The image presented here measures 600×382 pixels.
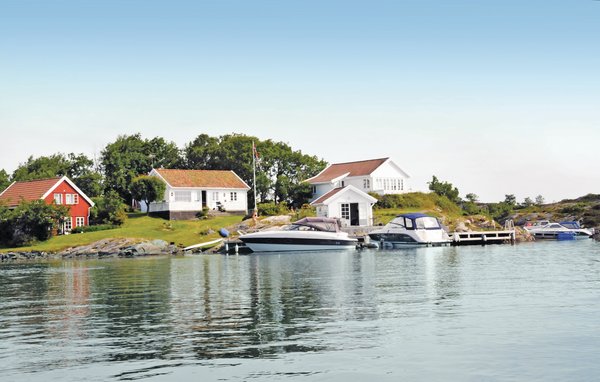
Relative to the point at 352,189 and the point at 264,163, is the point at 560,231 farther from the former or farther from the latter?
the point at 264,163

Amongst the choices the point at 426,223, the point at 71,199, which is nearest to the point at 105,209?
the point at 71,199

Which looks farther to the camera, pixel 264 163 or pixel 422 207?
pixel 264 163

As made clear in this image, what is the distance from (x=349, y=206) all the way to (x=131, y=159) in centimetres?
3741

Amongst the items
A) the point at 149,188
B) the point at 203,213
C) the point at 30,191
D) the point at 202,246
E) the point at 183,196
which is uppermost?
the point at 149,188

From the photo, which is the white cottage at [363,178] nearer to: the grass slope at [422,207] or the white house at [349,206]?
the white house at [349,206]

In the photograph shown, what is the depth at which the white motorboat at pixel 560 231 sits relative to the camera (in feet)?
273

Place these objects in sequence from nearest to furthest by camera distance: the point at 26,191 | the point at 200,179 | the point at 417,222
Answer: the point at 417,222 → the point at 26,191 → the point at 200,179

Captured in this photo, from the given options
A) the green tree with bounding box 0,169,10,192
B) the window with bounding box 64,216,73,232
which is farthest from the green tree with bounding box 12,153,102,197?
the window with bounding box 64,216,73,232

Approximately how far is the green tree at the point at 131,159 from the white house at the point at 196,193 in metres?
8.30

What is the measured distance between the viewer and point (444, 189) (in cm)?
10444

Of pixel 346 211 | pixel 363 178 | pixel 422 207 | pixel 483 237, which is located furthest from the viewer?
pixel 363 178

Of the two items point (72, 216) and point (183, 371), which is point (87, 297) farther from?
point (72, 216)

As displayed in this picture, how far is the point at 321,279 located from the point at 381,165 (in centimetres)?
6495

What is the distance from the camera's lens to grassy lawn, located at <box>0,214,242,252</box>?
75500mm
